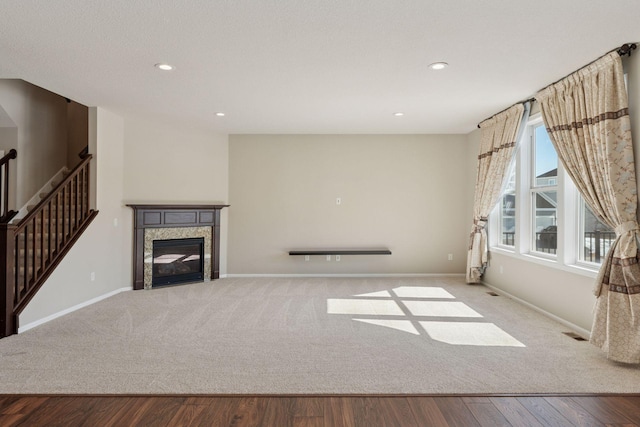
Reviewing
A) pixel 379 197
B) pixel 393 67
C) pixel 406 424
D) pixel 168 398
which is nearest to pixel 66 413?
pixel 168 398

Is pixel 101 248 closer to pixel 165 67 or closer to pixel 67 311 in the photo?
pixel 67 311

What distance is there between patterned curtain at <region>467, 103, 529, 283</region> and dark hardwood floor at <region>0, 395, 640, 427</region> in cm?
324

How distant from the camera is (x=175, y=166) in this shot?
6.05 meters

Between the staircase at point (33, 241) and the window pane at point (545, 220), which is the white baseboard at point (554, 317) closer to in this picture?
the window pane at point (545, 220)

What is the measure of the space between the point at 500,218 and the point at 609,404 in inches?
142

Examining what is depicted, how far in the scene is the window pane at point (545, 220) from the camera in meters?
4.38

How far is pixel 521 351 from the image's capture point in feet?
10.3

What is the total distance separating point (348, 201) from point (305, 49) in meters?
3.76

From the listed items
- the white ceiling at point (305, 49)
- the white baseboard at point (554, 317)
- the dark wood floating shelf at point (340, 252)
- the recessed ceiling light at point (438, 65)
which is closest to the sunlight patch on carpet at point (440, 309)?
the white baseboard at point (554, 317)

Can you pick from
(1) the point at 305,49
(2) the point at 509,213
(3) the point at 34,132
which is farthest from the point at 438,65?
(3) the point at 34,132

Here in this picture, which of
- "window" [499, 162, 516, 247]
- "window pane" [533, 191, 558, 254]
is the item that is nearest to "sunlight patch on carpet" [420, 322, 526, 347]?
"window pane" [533, 191, 558, 254]

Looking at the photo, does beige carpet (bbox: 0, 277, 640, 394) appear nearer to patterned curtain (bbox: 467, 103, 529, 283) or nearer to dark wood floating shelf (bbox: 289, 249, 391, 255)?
patterned curtain (bbox: 467, 103, 529, 283)

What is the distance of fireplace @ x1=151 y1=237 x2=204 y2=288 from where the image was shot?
582 centimetres

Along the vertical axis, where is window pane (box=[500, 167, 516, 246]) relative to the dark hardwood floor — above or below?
above
